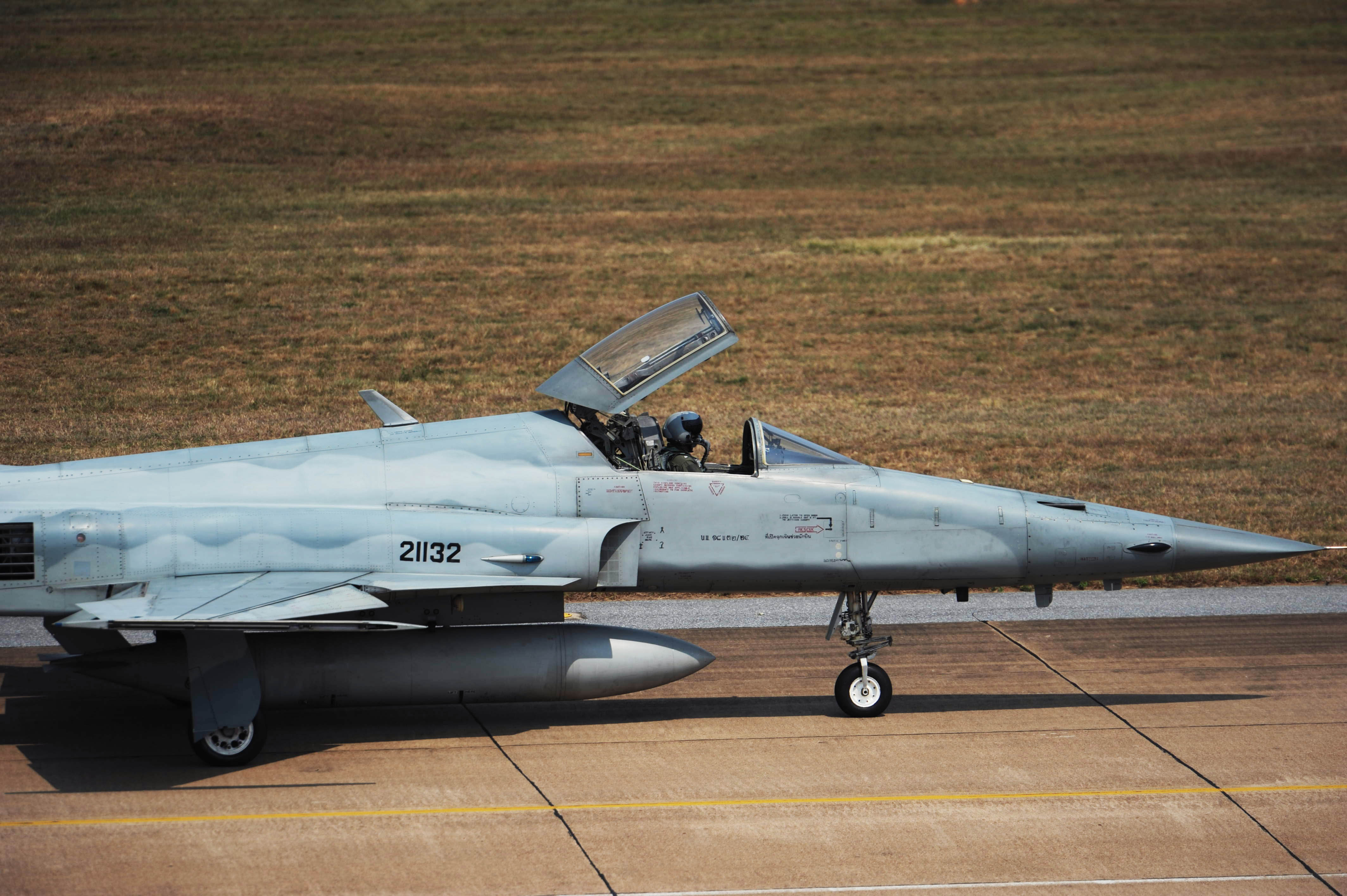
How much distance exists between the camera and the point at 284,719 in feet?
35.5

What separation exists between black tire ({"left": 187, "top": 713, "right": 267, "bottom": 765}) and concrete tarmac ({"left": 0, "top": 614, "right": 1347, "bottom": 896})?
0.12 metres

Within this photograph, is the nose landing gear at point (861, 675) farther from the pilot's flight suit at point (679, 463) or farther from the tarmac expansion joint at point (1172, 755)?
the tarmac expansion joint at point (1172, 755)

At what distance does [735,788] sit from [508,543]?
95.1 inches

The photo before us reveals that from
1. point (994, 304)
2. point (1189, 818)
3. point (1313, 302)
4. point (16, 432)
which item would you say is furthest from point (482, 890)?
point (1313, 302)

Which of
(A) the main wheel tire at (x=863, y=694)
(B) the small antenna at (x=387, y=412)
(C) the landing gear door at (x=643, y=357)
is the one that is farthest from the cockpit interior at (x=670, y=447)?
(A) the main wheel tire at (x=863, y=694)

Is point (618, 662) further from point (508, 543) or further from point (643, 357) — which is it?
point (643, 357)

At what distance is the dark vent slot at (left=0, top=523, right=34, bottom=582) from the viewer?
31.7 ft

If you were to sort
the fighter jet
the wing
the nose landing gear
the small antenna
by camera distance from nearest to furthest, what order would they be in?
1. the wing
2. the fighter jet
3. the nose landing gear
4. the small antenna

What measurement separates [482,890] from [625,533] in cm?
316

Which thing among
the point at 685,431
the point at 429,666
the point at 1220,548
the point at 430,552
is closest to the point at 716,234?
the point at 685,431

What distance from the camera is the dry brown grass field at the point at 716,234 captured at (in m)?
22.3

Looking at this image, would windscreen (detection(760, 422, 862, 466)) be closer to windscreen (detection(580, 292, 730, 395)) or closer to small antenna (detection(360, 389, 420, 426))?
windscreen (detection(580, 292, 730, 395))

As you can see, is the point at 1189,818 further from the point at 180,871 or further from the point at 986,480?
the point at 986,480

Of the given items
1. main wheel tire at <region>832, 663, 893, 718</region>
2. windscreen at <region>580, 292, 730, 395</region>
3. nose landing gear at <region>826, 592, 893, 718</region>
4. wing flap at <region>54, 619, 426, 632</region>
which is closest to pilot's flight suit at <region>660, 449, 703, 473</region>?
windscreen at <region>580, 292, 730, 395</region>
